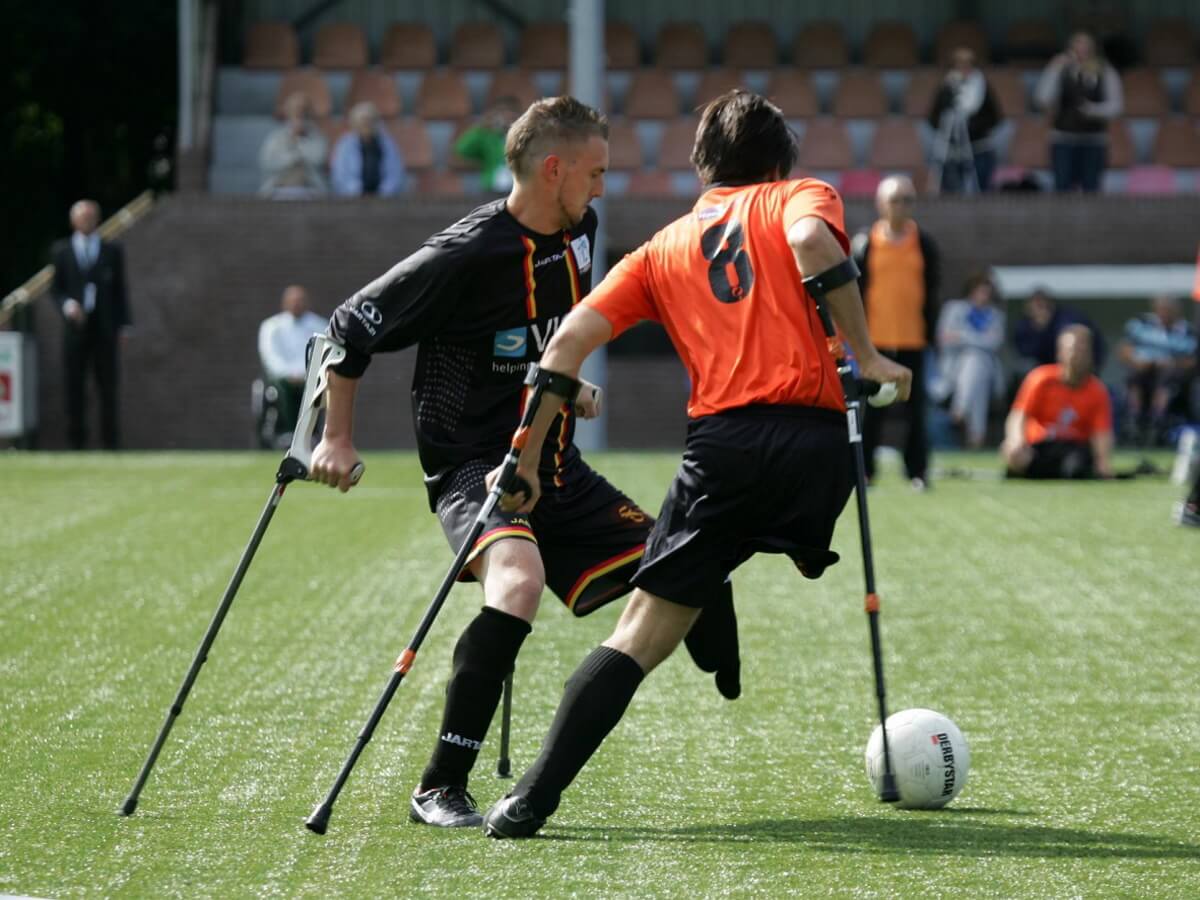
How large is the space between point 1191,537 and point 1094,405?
376 cm

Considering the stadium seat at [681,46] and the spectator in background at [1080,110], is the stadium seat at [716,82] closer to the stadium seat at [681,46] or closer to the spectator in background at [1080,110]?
the stadium seat at [681,46]

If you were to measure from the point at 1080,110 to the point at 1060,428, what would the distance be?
21.1 feet

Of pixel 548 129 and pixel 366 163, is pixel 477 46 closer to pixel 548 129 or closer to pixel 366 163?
pixel 366 163

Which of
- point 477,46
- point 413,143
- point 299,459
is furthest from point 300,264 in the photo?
point 299,459

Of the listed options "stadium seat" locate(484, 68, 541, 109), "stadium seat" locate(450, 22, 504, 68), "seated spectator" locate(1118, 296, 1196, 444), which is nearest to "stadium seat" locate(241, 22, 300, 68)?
"stadium seat" locate(450, 22, 504, 68)

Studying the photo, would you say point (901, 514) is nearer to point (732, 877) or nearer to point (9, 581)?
point (9, 581)

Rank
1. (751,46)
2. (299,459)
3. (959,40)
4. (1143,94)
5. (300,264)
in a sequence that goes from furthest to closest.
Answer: (959,40) < (751,46) < (1143,94) < (300,264) < (299,459)

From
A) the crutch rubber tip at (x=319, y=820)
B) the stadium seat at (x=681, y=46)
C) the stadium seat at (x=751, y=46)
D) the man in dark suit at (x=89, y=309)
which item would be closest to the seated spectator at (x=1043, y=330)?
the stadium seat at (x=751, y=46)

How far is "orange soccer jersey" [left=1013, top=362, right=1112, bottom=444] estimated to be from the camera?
50.4ft

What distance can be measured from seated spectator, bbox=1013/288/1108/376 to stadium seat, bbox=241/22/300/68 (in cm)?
959

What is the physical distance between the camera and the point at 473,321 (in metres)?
5.24

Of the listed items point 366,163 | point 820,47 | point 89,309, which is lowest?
point 89,309

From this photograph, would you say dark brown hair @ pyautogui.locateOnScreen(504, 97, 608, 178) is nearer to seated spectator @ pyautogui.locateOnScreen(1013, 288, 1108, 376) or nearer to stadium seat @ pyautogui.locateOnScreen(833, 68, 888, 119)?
seated spectator @ pyautogui.locateOnScreen(1013, 288, 1108, 376)

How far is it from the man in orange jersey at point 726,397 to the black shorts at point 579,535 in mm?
500
